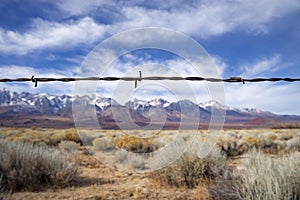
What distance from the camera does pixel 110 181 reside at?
22.0 ft

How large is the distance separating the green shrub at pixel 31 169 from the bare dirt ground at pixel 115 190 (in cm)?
33

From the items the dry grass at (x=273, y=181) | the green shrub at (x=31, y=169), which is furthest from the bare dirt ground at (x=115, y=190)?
the dry grass at (x=273, y=181)

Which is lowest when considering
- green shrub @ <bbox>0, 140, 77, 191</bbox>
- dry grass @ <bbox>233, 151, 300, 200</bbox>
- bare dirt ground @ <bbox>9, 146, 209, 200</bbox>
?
bare dirt ground @ <bbox>9, 146, 209, 200</bbox>

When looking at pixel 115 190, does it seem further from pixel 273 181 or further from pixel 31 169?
pixel 273 181

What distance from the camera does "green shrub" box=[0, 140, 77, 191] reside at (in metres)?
5.54

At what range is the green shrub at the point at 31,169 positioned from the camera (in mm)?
5543

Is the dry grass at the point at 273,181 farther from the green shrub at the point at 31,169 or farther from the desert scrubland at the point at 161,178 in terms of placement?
the green shrub at the point at 31,169

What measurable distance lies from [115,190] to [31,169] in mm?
2080

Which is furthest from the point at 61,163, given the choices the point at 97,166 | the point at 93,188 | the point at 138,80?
the point at 138,80

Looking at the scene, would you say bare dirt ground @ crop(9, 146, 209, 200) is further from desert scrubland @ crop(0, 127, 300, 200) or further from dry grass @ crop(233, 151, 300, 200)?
dry grass @ crop(233, 151, 300, 200)

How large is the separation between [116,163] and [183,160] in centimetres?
394

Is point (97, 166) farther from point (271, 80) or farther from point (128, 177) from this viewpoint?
point (271, 80)

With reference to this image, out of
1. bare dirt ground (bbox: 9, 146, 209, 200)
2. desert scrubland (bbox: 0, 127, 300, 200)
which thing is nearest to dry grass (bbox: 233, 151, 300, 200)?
desert scrubland (bbox: 0, 127, 300, 200)

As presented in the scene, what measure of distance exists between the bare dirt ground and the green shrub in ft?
1.07
